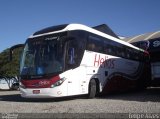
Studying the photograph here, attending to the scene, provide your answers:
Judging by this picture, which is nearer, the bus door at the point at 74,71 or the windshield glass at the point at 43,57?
the windshield glass at the point at 43,57

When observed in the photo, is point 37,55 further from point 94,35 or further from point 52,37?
point 94,35

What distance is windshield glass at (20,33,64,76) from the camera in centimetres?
1362

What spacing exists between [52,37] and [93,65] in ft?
9.00

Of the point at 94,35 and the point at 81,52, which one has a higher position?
the point at 94,35

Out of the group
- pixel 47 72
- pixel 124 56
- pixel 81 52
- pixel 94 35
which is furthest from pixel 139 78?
pixel 47 72

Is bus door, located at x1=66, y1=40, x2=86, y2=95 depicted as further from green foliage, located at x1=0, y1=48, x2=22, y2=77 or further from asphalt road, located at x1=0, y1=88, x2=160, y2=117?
green foliage, located at x1=0, y1=48, x2=22, y2=77

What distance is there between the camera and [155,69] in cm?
1753

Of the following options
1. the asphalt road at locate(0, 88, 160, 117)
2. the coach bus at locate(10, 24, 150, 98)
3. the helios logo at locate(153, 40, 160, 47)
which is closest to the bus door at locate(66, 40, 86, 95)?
the coach bus at locate(10, 24, 150, 98)

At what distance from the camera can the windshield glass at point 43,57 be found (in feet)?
44.7

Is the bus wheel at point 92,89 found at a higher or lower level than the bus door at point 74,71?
lower

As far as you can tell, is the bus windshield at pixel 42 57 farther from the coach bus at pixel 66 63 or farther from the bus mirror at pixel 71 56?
the bus mirror at pixel 71 56

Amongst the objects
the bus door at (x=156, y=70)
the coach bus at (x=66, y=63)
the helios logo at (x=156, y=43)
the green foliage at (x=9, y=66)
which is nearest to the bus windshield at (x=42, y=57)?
the coach bus at (x=66, y=63)

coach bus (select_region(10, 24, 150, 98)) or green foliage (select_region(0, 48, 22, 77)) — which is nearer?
coach bus (select_region(10, 24, 150, 98))

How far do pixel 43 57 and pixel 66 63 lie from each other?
3.80 feet
